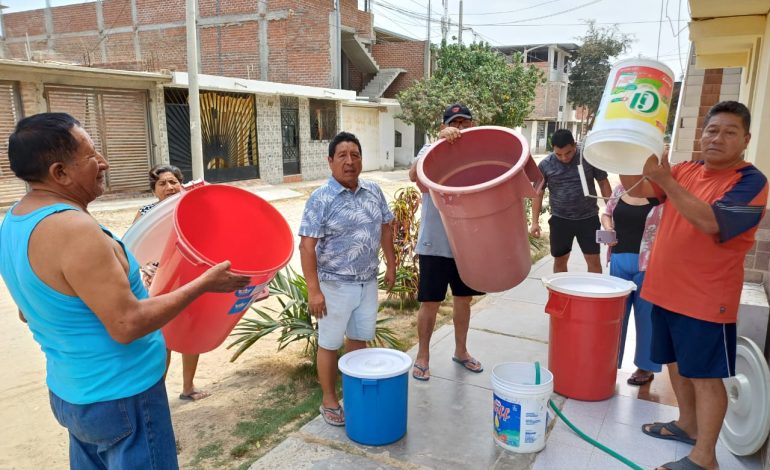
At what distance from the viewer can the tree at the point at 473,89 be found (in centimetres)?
1878

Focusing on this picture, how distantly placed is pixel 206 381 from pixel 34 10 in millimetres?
28234

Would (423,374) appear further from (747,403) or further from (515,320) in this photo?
(747,403)

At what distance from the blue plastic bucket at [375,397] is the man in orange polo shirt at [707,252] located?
129 cm

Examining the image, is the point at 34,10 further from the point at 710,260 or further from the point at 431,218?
the point at 710,260

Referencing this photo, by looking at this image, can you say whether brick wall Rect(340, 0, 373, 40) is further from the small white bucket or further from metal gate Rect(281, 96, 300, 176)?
the small white bucket

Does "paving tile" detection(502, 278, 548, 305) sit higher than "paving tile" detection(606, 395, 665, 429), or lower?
lower

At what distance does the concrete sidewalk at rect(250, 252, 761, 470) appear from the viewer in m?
2.54

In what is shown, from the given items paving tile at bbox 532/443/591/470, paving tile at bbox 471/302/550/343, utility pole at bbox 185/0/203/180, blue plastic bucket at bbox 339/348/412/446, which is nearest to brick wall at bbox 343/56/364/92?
utility pole at bbox 185/0/203/180

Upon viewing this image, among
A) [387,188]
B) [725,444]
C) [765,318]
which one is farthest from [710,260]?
[387,188]

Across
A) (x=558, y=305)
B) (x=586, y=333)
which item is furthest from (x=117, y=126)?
(x=586, y=333)

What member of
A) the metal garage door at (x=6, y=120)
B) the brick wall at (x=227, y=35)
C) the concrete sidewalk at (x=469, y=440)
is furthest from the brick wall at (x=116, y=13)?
the concrete sidewalk at (x=469, y=440)

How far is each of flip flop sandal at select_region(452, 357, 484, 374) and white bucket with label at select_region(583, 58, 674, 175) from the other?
1.96 m

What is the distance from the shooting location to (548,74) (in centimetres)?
3622

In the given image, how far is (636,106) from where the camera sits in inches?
75.5
